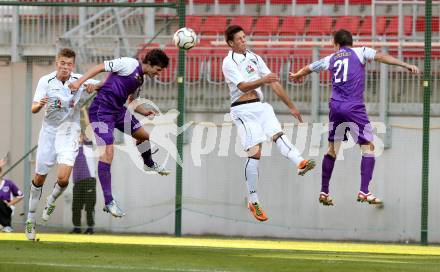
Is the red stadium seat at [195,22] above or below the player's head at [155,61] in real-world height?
above

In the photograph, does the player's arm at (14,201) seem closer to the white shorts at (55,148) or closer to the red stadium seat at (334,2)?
the white shorts at (55,148)

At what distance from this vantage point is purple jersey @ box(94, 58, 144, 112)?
48.4 ft

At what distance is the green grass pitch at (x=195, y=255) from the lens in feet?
39.7

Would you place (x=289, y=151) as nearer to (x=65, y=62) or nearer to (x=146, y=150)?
(x=146, y=150)

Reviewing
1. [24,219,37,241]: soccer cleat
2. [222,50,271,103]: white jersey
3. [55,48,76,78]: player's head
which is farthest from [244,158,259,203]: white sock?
[24,219,37,241]: soccer cleat

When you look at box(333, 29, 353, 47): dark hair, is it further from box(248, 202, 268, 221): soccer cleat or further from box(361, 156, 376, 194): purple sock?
box(248, 202, 268, 221): soccer cleat

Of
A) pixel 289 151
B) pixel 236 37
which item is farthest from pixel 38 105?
pixel 289 151

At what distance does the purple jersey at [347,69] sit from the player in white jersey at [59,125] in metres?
3.03

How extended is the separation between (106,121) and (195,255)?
90.8 inches

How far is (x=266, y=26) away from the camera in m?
21.1

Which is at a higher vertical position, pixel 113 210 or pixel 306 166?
pixel 306 166

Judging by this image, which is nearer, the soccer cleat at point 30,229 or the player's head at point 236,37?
the player's head at point 236,37

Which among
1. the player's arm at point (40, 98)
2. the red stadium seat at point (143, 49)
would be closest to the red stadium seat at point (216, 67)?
the red stadium seat at point (143, 49)

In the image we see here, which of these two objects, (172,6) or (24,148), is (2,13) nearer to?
(24,148)
